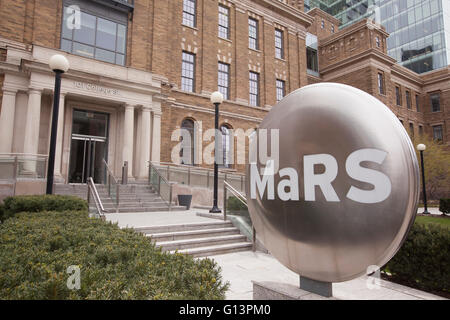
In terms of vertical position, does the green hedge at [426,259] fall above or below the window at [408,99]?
below

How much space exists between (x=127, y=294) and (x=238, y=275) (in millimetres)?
3661

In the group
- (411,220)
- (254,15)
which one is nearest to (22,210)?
(411,220)

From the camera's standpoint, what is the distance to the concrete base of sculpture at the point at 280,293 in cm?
292

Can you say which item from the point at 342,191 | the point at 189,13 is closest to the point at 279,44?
the point at 189,13

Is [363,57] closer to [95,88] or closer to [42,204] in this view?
[95,88]

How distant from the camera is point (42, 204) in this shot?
→ 7.14 m

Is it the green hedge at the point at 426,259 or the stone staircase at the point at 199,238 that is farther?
the stone staircase at the point at 199,238

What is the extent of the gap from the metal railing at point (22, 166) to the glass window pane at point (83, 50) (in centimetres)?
718

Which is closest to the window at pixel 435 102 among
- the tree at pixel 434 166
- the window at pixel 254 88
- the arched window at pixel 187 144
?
the tree at pixel 434 166

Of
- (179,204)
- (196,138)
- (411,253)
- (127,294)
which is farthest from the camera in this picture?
(196,138)

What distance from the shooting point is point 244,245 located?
290 inches

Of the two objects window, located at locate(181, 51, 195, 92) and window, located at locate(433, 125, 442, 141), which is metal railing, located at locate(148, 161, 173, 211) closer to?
window, located at locate(181, 51, 195, 92)

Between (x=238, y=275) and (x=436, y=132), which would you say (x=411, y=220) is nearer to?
(x=238, y=275)

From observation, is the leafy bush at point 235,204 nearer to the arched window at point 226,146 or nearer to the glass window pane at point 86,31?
the arched window at point 226,146
